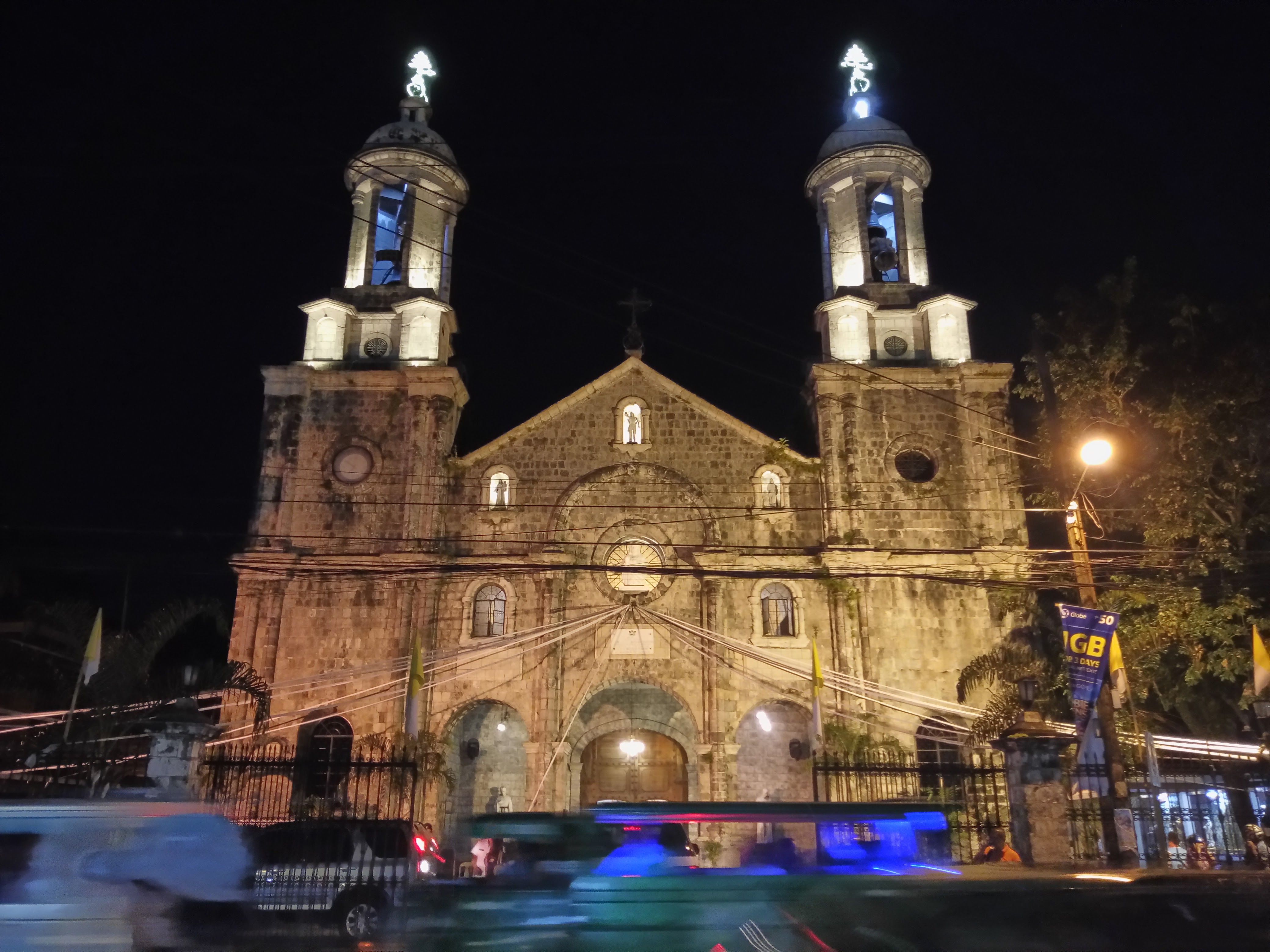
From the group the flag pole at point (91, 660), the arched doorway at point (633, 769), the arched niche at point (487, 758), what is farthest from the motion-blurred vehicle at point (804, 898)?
the arched doorway at point (633, 769)

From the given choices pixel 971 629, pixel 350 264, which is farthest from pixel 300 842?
pixel 350 264

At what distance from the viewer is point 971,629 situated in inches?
828

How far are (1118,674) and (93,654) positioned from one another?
662 inches

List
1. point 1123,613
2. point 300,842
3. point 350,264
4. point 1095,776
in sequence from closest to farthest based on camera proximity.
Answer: point 300,842 < point 1095,776 < point 1123,613 < point 350,264

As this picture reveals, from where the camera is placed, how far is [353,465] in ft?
74.4

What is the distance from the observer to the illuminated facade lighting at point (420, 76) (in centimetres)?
2744

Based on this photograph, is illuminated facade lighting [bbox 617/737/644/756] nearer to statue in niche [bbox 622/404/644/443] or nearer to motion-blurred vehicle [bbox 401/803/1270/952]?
statue in niche [bbox 622/404/644/443]

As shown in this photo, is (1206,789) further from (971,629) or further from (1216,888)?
(1216,888)

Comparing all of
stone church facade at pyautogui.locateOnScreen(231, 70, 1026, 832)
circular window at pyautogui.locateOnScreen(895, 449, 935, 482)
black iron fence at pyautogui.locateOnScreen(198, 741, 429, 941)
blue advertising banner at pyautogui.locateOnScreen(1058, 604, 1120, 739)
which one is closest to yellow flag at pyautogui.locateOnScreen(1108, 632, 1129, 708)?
blue advertising banner at pyautogui.locateOnScreen(1058, 604, 1120, 739)

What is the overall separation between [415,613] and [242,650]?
3.78m

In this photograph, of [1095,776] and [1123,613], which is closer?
[1095,776]

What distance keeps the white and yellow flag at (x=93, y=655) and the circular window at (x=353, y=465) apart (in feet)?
23.1

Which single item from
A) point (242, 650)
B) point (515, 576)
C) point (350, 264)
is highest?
point (350, 264)

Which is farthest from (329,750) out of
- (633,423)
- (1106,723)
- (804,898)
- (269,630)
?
(804,898)
